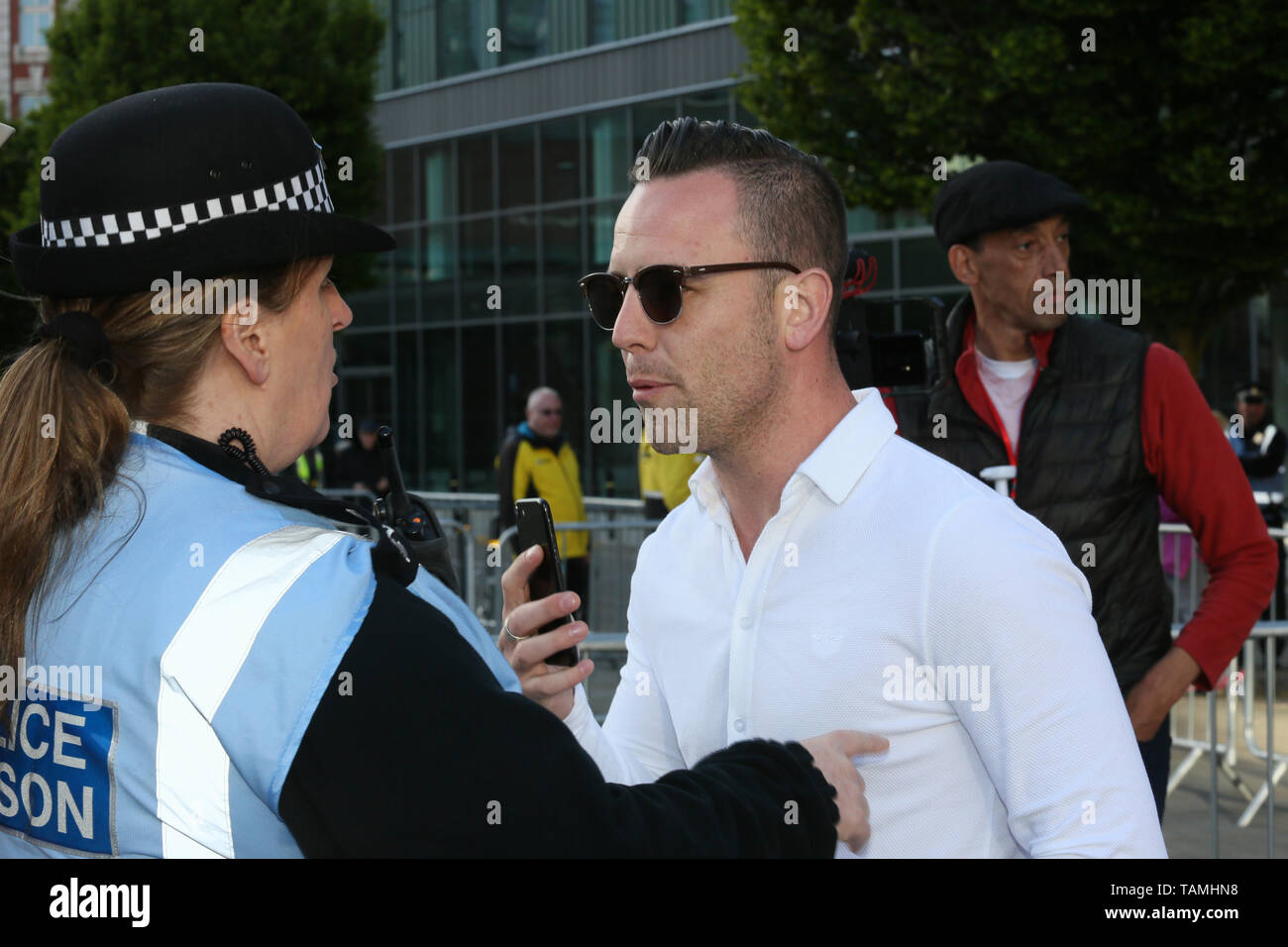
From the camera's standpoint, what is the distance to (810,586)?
7.73 ft

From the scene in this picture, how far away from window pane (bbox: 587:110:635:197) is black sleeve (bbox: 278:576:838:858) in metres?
21.7

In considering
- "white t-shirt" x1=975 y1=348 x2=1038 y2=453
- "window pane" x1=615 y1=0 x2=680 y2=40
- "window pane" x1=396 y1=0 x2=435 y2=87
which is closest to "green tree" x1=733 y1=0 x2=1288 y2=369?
"white t-shirt" x1=975 y1=348 x2=1038 y2=453

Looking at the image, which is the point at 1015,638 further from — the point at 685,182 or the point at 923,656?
the point at 685,182

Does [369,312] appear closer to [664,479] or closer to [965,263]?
[664,479]

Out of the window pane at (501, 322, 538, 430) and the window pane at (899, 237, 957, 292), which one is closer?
the window pane at (899, 237, 957, 292)

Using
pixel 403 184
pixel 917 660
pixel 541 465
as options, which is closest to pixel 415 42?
pixel 403 184

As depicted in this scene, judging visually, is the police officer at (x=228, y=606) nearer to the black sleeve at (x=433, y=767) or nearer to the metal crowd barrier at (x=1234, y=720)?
the black sleeve at (x=433, y=767)

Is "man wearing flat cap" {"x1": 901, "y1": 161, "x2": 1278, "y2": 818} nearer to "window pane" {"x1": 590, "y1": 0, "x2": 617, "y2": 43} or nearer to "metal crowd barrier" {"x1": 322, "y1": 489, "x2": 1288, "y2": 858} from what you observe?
"metal crowd barrier" {"x1": 322, "y1": 489, "x2": 1288, "y2": 858}

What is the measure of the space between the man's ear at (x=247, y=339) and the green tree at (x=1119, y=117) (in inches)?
396

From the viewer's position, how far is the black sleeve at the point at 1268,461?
Result: 11500 mm

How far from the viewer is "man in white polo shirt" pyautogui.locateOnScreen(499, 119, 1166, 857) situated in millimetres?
2111

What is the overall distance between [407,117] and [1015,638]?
26321mm

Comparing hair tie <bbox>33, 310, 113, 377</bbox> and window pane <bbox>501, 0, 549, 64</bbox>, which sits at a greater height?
window pane <bbox>501, 0, 549, 64</bbox>

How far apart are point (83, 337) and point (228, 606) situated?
439 mm
